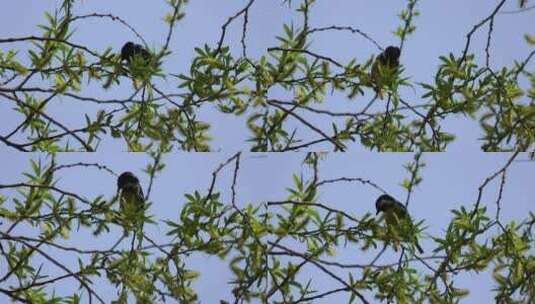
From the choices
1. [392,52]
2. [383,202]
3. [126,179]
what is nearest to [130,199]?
[126,179]

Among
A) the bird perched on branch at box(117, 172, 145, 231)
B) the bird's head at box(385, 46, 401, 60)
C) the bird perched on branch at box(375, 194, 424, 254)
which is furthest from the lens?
the bird's head at box(385, 46, 401, 60)

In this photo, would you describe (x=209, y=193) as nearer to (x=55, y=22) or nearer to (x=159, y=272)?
(x=159, y=272)

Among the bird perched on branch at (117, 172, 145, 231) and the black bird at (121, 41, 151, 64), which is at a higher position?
the black bird at (121, 41, 151, 64)

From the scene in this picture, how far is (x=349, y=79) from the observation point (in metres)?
2.73

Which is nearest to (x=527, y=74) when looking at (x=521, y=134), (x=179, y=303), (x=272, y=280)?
(x=521, y=134)

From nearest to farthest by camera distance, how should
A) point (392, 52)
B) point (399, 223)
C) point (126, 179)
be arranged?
point (399, 223)
point (126, 179)
point (392, 52)

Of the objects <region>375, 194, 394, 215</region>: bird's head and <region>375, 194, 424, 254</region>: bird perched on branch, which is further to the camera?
<region>375, 194, 394, 215</region>: bird's head

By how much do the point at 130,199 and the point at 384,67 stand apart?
79 cm

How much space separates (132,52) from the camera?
8.81 feet

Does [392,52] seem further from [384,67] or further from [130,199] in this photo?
[130,199]

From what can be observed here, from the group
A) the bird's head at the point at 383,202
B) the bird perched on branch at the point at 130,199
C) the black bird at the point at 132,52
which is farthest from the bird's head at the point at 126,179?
the bird's head at the point at 383,202

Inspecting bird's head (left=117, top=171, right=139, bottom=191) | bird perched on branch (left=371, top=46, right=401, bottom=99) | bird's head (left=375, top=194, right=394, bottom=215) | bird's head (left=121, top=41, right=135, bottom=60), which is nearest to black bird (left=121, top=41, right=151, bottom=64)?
bird's head (left=121, top=41, right=135, bottom=60)

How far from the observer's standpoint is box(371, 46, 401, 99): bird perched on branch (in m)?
2.60

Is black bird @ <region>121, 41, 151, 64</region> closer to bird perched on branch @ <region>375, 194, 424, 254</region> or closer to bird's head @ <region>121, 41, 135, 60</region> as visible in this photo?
bird's head @ <region>121, 41, 135, 60</region>
